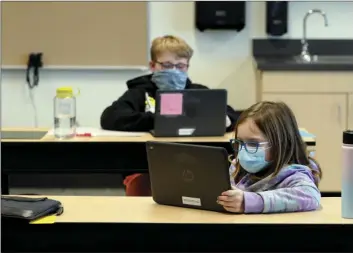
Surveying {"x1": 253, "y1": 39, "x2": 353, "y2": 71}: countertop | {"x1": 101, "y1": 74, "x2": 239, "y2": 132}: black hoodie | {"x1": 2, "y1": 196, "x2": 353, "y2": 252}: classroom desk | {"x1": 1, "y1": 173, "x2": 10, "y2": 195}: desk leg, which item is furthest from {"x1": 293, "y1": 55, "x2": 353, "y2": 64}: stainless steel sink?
{"x1": 2, "y1": 196, "x2": 353, "y2": 252}: classroom desk

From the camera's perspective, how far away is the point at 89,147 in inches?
115

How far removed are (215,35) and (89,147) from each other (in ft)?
7.13

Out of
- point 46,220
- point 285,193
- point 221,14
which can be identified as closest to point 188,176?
point 285,193

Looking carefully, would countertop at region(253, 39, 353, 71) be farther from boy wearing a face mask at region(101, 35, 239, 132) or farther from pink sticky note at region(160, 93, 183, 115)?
pink sticky note at region(160, 93, 183, 115)

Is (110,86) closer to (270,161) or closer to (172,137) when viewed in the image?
(172,137)

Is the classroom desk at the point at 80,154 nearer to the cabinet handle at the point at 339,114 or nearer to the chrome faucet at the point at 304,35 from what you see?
the cabinet handle at the point at 339,114

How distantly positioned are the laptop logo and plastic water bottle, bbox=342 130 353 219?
1.26 ft

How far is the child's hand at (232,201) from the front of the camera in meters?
1.67

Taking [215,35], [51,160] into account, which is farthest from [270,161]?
[215,35]

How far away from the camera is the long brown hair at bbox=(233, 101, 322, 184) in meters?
1.86

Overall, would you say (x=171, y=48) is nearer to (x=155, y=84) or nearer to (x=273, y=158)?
(x=155, y=84)

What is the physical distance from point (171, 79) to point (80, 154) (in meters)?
0.70

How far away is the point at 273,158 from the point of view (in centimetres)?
186

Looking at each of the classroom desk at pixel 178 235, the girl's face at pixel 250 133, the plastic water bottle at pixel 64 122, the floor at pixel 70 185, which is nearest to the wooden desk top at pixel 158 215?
the classroom desk at pixel 178 235
